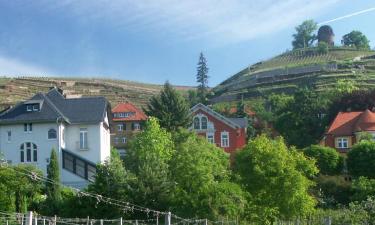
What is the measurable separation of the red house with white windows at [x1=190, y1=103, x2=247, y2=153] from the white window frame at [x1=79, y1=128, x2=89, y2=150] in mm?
16590

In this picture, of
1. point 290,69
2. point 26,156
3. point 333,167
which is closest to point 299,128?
point 333,167

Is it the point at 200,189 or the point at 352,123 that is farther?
the point at 352,123

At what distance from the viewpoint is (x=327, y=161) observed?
183ft

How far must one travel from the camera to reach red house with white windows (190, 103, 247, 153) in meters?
67.4

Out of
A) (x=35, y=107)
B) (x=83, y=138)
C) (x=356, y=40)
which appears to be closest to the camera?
(x=35, y=107)

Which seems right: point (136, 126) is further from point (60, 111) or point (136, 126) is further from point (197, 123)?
point (60, 111)

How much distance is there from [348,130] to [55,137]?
102 feet

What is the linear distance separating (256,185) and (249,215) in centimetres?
237

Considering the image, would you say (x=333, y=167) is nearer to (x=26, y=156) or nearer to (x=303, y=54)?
(x=26, y=156)

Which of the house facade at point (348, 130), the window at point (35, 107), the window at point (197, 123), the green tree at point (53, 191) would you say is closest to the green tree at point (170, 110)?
the window at point (197, 123)

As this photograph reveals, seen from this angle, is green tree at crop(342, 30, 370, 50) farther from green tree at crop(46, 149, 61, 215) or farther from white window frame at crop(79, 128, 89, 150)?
green tree at crop(46, 149, 61, 215)

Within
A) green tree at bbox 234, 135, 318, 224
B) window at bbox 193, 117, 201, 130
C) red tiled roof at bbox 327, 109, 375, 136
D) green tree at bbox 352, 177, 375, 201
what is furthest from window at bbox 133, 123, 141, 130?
green tree at bbox 234, 135, 318, 224

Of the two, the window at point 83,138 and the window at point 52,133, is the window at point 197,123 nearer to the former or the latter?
the window at point 83,138

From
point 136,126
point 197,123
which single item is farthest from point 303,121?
point 136,126
